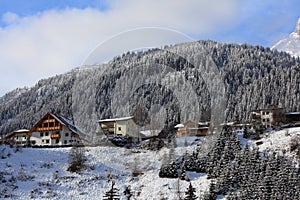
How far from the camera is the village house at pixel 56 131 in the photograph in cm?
6328

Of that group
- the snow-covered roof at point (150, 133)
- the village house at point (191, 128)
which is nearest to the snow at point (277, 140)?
the village house at point (191, 128)

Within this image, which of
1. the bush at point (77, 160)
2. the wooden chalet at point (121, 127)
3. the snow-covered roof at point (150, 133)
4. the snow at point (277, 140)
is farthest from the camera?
the wooden chalet at point (121, 127)

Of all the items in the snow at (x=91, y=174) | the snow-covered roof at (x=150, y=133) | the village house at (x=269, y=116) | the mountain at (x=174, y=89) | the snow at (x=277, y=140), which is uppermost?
the mountain at (x=174, y=89)

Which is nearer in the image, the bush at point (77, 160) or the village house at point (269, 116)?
the bush at point (77, 160)

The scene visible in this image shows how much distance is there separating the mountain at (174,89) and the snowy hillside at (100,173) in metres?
5.78

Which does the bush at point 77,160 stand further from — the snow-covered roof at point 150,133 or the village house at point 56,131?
the village house at point 56,131

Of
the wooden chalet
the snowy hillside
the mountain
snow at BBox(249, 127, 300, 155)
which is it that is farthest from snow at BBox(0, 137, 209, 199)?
snow at BBox(249, 127, 300, 155)

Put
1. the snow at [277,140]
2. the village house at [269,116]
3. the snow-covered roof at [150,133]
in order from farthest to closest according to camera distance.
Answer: the village house at [269,116] < the snow-covered roof at [150,133] < the snow at [277,140]

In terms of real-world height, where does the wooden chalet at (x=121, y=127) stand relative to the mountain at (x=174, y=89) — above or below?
below

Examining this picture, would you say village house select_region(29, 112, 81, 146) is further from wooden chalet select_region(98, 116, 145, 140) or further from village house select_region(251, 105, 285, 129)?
village house select_region(251, 105, 285, 129)

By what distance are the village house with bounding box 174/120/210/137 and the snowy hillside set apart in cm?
1306

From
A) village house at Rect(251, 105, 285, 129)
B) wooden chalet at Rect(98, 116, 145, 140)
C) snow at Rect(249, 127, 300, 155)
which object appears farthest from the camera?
village house at Rect(251, 105, 285, 129)

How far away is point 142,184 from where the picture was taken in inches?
1593

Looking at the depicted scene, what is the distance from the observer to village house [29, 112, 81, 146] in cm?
6328
